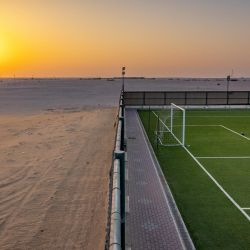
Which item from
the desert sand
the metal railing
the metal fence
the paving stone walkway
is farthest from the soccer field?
the metal fence

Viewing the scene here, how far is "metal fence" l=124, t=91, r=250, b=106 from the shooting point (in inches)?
1512

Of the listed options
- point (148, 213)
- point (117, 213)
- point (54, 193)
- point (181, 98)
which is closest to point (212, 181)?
point (148, 213)

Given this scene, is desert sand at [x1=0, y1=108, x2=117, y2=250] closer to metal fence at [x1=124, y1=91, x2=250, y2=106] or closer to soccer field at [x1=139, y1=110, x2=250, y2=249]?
soccer field at [x1=139, y1=110, x2=250, y2=249]

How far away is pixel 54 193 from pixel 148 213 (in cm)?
395

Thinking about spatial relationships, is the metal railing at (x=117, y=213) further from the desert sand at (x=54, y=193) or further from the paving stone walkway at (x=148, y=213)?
the desert sand at (x=54, y=193)

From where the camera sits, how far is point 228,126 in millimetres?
24922

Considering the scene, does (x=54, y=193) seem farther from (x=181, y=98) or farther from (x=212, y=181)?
(x=181, y=98)

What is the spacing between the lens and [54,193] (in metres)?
11.8

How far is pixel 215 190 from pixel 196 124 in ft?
51.3

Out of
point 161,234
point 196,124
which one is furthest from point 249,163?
point 196,124

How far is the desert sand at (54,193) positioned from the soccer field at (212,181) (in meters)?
2.19

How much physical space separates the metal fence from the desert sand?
16.8 m

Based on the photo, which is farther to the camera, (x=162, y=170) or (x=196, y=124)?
(x=196, y=124)

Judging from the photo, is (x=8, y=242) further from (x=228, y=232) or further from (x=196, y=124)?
(x=196, y=124)
